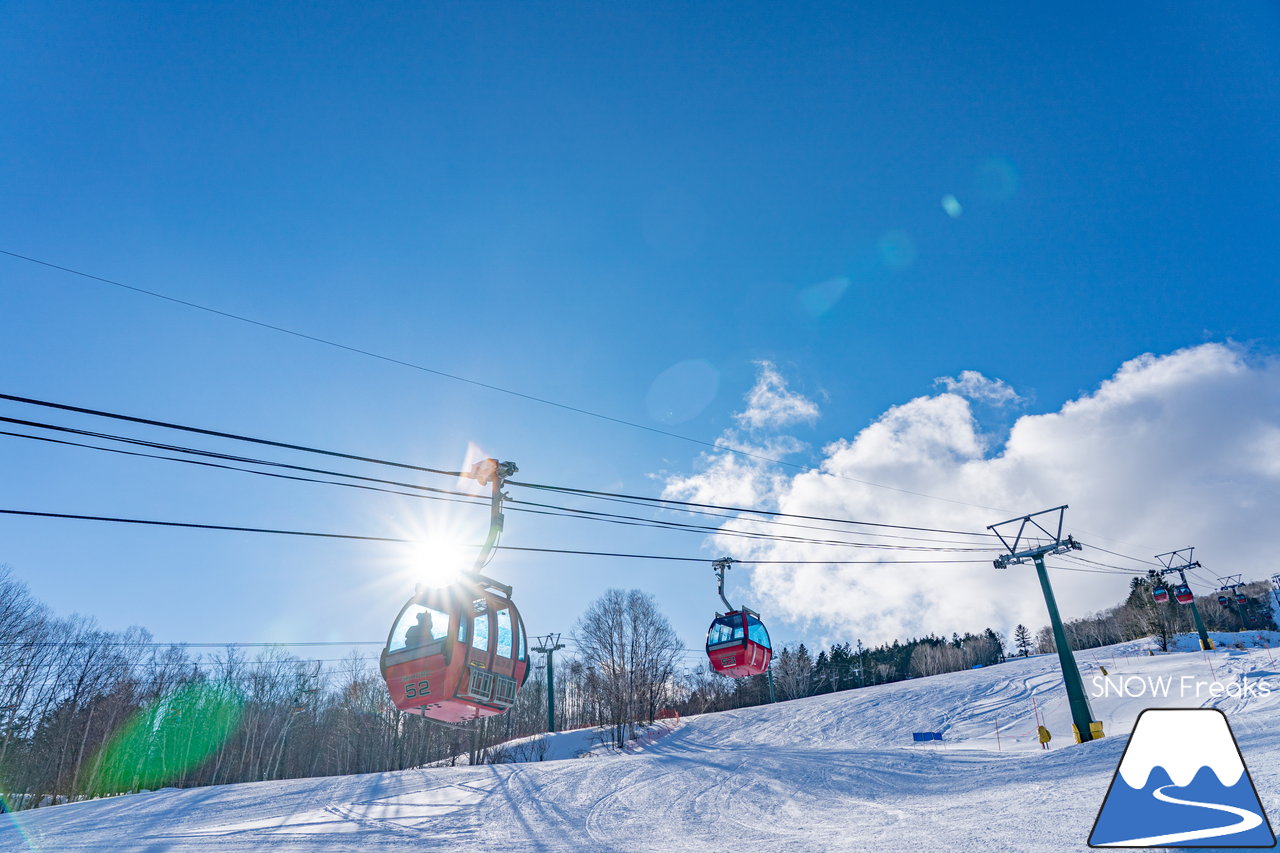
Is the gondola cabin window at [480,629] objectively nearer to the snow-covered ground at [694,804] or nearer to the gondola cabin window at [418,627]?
the gondola cabin window at [418,627]

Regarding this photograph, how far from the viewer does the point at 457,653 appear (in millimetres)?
10180

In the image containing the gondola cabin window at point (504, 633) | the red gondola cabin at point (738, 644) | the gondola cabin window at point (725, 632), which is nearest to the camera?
the gondola cabin window at point (504, 633)

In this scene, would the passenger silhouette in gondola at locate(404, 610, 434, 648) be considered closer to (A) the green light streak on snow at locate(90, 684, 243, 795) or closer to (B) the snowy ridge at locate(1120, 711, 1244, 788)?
(B) the snowy ridge at locate(1120, 711, 1244, 788)

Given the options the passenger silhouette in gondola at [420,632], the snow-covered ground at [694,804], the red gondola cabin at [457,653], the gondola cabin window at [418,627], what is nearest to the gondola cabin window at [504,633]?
the red gondola cabin at [457,653]

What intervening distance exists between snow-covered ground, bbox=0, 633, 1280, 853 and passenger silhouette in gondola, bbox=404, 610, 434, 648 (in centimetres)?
568

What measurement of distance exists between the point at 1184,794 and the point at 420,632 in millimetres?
10012

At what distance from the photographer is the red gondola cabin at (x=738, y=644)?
1953cm

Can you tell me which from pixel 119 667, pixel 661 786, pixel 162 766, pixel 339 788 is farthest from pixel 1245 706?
pixel 119 667

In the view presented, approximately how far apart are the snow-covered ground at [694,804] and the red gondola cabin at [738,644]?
340cm

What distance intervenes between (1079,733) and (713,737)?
2439cm

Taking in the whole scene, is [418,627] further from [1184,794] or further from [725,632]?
[725,632]

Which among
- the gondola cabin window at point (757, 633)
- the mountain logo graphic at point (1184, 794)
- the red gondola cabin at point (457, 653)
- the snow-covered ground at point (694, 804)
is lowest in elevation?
the snow-covered ground at point (694, 804)

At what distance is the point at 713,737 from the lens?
41438mm

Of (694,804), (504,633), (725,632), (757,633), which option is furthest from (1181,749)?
(725,632)
